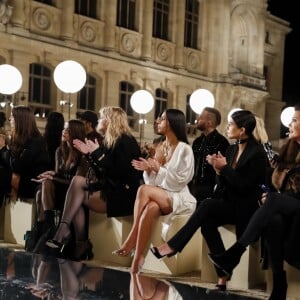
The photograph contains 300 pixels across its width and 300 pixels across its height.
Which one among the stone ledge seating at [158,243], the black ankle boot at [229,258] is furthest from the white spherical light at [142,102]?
the black ankle boot at [229,258]

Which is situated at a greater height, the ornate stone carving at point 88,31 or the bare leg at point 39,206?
the ornate stone carving at point 88,31

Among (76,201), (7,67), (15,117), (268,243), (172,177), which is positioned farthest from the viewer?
(7,67)

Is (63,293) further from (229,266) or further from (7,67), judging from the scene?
(7,67)

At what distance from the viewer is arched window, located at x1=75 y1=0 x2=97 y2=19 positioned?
22.4 m

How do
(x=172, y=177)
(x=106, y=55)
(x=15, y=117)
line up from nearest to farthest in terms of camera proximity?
(x=172, y=177) → (x=15, y=117) → (x=106, y=55)

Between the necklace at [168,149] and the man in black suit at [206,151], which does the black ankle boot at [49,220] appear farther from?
the man in black suit at [206,151]

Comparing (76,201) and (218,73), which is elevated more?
(218,73)

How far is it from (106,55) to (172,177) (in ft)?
56.7

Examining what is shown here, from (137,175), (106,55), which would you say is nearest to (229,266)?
(137,175)

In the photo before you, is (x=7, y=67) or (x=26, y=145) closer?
(x=26, y=145)

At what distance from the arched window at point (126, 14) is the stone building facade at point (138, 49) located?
40 mm

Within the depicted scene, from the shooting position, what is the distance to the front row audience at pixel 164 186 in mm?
4980

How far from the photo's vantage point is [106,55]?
23.0 metres

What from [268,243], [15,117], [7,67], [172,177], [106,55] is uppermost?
[106,55]
